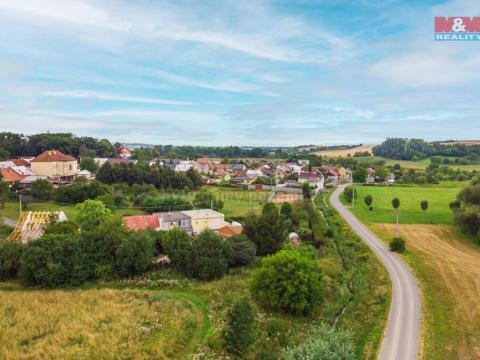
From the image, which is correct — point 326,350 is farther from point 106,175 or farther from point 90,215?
point 106,175

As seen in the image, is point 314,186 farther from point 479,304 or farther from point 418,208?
point 479,304

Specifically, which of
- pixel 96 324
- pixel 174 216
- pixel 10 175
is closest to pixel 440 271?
pixel 96 324

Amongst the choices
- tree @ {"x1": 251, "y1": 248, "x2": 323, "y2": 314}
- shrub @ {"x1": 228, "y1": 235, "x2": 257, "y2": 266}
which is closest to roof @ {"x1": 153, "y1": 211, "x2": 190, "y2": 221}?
shrub @ {"x1": 228, "y1": 235, "x2": 257, "y2": 266}

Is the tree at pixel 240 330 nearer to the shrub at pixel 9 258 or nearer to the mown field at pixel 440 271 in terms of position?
the mown field at pixel 440 271

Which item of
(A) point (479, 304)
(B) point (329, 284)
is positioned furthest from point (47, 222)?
(A) point (479, 304)

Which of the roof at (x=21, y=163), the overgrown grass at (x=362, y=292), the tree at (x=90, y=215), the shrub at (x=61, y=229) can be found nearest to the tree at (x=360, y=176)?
the overgrown grass at (x=362, y=292)

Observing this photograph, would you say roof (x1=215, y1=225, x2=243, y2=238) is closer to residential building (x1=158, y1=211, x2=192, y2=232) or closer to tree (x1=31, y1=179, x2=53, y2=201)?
residential building (x1=158, y1=211, x2=192, y2=232)
